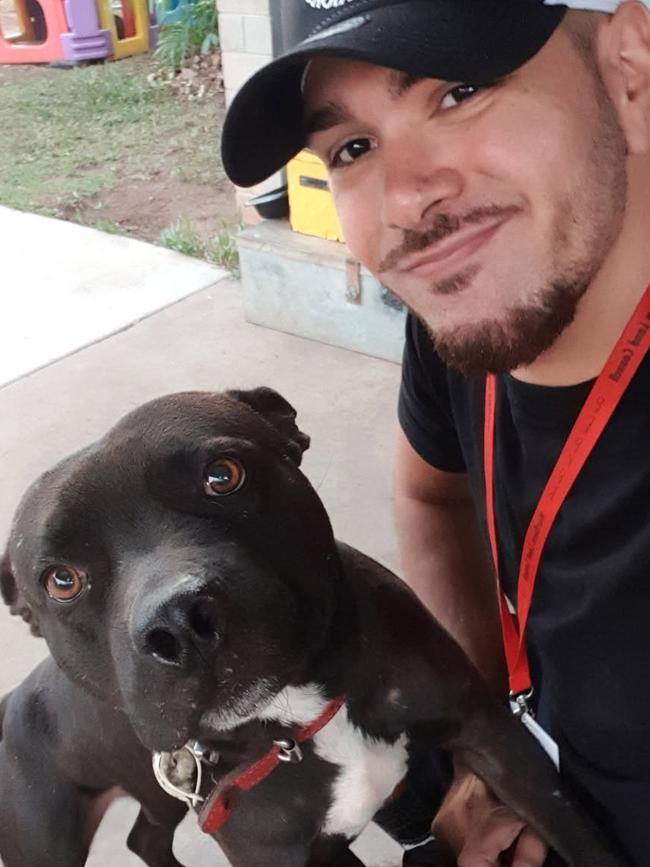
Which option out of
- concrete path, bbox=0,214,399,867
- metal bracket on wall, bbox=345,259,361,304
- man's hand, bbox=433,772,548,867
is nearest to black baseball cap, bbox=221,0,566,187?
man's hand, bbox=433,772,548,867

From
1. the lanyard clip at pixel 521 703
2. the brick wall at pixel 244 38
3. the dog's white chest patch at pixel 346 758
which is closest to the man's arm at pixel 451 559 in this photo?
the lanyard clip at pixel 521 703

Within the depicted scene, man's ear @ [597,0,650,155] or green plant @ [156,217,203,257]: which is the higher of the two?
man's ear @ [597,0,650,155]

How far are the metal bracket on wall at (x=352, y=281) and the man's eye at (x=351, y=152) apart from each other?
2.39m

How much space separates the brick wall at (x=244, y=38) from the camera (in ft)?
14.4

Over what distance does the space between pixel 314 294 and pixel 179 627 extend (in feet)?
10.0

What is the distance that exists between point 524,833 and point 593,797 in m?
0.13

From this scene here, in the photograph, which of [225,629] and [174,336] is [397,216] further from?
[174,336]

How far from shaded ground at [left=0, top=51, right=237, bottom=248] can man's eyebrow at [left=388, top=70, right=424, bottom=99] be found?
430 cm

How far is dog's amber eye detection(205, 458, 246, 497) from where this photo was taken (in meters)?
1.45

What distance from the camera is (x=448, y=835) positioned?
1765 millimetres

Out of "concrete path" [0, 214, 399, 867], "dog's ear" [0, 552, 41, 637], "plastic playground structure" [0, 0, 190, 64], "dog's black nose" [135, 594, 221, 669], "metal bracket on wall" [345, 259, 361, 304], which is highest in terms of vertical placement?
"dog's black nose" [135, 594, 221, 669]

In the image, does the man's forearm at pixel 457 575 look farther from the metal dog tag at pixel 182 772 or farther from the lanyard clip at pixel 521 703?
the metal dog tag at pixel 182 772

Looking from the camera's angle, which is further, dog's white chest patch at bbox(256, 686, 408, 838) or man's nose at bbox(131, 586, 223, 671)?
dog's white chest patch at bbox(256, 686, 408, 838)

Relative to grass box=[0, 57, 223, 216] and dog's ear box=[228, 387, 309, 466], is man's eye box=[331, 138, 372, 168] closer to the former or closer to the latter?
dog's ear box=[228, 387, 309, 466]
